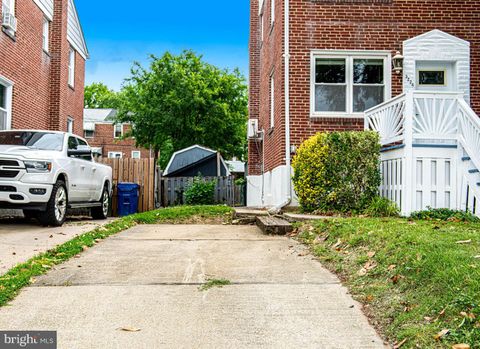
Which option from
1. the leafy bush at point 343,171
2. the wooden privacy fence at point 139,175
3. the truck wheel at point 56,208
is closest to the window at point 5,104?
the wooden privacy fence at point 139,175

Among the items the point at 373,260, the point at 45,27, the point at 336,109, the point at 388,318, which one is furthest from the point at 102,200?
the point at 388,318

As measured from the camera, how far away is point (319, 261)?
625 centimetres

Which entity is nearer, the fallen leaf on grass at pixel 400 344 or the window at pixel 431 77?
the fallen leaf on grass at pixel 400 344

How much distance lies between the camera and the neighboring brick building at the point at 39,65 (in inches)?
559

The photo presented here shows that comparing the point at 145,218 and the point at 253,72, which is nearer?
the point at 145,218

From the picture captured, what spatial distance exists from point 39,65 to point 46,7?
2118 mm

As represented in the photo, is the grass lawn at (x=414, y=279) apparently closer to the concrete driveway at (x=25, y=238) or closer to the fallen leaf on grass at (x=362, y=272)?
the fallen leaf on grass at (x=362, y=272)

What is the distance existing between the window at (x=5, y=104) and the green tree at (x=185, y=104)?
21.5m

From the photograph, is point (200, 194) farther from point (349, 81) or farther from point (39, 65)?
point (349, 81)

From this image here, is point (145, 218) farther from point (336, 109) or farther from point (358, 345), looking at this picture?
point (358, 345)

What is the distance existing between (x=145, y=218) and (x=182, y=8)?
29687mm

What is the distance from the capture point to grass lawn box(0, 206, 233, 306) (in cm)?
500

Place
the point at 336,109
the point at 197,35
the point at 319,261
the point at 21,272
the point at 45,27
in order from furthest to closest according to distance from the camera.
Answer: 1. the point at 197,35
2. the point at 45,27
3. the point at 336,109
4. the point at 319,261
5. the point at 21,272

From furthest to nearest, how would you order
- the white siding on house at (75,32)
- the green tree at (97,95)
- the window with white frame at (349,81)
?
1. the green tree at (97,95)
2. the white siding on house at (75,32)
3. the window with white frame at (349,81)
